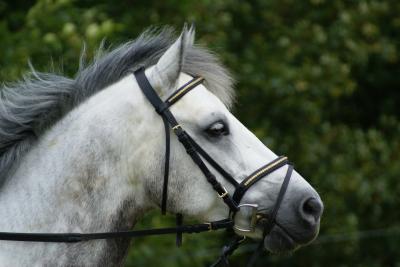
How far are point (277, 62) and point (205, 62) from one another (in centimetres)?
603

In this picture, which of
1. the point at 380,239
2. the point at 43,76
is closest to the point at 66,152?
the point at 43,76

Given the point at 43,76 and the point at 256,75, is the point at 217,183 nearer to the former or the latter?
the point at 43,76

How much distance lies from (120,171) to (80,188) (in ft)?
0.60

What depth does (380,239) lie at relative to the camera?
11617 millimetres

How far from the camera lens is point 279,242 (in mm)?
3475

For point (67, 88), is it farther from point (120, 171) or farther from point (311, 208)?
point (311, 208)

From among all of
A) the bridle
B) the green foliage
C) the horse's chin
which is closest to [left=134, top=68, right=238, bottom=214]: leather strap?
the bridle

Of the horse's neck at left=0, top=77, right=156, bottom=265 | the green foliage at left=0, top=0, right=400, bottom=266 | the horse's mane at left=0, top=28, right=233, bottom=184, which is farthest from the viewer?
the green foliage at left=0, top=0, right=400, bottom=266

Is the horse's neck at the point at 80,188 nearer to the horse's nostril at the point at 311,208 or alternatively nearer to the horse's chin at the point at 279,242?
the horse's chin at the point at 279,242

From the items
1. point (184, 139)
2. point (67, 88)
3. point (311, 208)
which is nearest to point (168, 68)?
point (184, 139)

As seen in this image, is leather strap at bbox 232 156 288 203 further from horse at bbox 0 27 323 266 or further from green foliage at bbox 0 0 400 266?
green foliage at bbox 0 0 400 266

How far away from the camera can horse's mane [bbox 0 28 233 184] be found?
3516mm

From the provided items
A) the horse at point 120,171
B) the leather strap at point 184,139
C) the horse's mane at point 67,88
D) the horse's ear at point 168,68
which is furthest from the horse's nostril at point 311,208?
the horse's ear at point 168,68

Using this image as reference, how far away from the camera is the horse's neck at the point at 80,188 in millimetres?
3375
